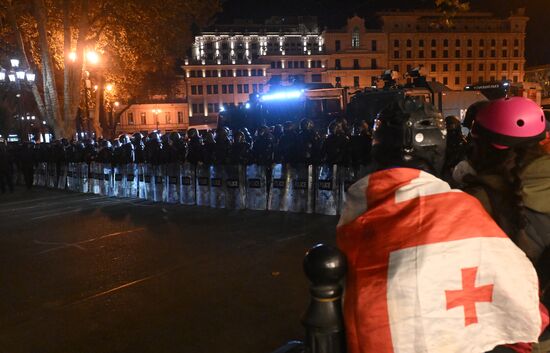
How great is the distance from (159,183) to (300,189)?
4.67 metres

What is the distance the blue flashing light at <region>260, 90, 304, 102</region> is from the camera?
56.7 feet

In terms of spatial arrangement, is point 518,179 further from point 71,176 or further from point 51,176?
point 51,176

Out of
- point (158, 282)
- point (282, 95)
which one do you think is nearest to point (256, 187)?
point (158, 282)

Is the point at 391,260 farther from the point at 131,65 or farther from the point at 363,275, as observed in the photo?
the point at 131,65

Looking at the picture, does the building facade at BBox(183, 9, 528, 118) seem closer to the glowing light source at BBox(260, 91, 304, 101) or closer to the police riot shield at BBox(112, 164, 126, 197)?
the glowing light source at BBox(260, 91, 304, 101)

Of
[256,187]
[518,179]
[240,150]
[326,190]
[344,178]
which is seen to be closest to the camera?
[518,179]

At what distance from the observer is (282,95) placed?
17812 millimetres

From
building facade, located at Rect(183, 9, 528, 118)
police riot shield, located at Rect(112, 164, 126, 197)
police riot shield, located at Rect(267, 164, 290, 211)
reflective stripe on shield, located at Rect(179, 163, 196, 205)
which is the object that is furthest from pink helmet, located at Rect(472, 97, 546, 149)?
building facade, located at Rect(183, 9, 528, 118)

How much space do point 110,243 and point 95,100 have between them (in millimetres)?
29260

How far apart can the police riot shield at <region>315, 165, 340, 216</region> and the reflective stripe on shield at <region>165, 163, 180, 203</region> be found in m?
4.16

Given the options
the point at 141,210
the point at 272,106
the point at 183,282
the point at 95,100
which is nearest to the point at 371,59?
the point at 95,100

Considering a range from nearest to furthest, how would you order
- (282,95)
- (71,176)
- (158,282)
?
(158,282) < (71,176) < (282,95)

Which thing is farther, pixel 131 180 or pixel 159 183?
pixel 131 180

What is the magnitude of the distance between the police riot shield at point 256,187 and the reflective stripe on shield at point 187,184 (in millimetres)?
1797
